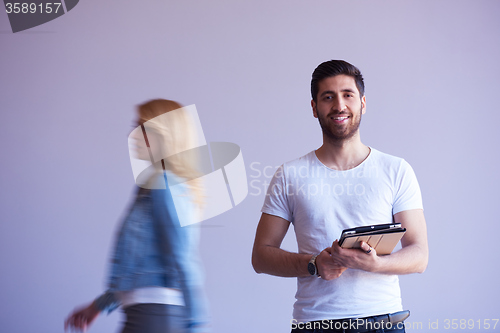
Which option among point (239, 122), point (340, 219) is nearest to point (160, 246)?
point (340, 219)

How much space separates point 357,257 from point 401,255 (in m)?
0.18

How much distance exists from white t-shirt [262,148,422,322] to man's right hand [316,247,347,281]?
0.08 meters

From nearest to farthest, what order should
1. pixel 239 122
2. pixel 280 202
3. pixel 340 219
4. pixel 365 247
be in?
pixel 365 247
pixel 340 219
pixel 280 202
pixel 239 122

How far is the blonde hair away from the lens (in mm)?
1465

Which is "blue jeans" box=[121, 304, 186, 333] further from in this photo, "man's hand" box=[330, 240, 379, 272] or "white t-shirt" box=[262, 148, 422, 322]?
"man's hand" box=[330, 240, 379, 272]

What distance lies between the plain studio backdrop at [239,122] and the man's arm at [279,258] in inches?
71.5

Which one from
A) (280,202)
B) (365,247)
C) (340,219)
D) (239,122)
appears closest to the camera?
(365,247)

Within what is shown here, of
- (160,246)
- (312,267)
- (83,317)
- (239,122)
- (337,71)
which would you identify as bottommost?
(83,317)

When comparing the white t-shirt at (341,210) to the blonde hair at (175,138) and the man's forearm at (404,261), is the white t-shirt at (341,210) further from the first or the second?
the blonde hair at (175,138)

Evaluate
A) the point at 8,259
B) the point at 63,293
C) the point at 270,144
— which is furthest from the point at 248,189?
the point at 8,259

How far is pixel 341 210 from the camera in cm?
146

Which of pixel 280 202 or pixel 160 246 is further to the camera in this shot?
pixel 280 202

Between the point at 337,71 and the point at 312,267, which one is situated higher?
the point at 337,71

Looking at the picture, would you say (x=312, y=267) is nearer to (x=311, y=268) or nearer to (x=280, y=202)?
(x=311, y=268)
